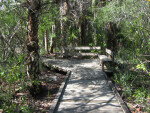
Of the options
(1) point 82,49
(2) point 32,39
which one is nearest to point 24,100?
(2) point 32,39

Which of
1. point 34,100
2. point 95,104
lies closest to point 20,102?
point 34,100

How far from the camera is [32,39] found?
5.05 m

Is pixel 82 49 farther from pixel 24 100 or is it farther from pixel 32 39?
pixel 24 100

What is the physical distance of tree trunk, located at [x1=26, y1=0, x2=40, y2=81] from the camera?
4996 mm

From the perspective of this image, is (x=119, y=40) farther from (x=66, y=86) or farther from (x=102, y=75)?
(x=66, y=86)

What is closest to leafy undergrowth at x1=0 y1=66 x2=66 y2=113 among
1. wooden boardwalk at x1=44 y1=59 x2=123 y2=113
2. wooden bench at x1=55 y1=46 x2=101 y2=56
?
wooden boardwalk at x1=44 y1=59 x2=123 y2=113

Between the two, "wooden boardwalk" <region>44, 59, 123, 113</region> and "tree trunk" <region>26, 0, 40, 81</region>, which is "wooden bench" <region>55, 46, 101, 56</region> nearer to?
"wooden boardwalk" <region>44, 59, 123, 113</region>

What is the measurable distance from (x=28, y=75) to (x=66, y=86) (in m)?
1.54

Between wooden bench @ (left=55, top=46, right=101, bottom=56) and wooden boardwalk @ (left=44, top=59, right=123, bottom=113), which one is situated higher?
wooden bench @ (left=55, top=46, right=101, bottom=56)

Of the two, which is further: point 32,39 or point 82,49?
point 82,49

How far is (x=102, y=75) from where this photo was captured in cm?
734

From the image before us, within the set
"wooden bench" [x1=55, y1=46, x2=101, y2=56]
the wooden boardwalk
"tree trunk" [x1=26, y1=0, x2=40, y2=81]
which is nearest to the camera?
the wooden boardwalk

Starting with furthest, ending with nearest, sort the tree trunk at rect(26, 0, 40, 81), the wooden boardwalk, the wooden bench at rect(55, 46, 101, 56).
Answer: the wooden bench at rect(55, 46, 101, 56), the tree trunk at rect(26, 0, 40, 81), the wooden boardwalk

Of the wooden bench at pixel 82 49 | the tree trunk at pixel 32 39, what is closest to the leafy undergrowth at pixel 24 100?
the tree trunk at pixel 32 39
